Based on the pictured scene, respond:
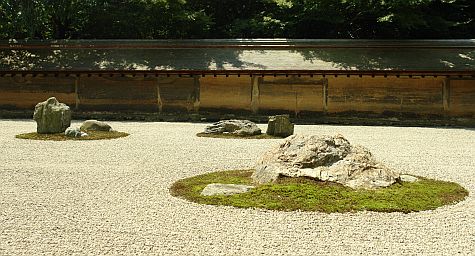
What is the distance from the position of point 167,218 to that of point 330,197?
2.78 metres

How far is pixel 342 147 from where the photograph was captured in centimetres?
966

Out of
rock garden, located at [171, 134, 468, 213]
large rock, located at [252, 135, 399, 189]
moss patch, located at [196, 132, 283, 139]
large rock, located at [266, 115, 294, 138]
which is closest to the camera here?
rock garden, located at [171, 134, 468, 213]

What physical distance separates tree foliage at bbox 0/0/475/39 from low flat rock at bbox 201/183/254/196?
64.2 ft

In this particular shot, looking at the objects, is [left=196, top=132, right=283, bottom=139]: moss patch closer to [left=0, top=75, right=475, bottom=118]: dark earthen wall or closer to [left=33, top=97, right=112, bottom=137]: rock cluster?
[left=33, top=97, right=112, bottom=137]: rock cluster

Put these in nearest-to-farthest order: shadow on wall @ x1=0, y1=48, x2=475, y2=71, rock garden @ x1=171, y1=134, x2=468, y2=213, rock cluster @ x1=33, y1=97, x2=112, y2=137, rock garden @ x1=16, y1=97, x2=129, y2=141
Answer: rock garden @ x1=171, y1=134, x2=468, y2=213, rock garden @ x1=16, y1=97, x2=129, y2=141, rock cluster @ x1=33, y1=97, x2=112, y2=137, shadow on wall @ x1=0, y1=48, x2=475, y2=71

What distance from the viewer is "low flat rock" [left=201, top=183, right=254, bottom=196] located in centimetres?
889

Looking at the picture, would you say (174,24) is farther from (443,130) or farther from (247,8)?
(443,130)

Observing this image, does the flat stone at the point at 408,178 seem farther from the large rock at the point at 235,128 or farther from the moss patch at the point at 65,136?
the moss patch at the point at 65,136

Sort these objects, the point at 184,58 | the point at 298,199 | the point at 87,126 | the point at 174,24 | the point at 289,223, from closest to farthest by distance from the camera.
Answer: the point at 289,223, the point at 298,199, the point at 87,126, the point at 184,58, the point at 174,24

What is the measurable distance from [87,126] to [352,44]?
13.5m

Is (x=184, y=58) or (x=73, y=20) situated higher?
(x=73, y=20)

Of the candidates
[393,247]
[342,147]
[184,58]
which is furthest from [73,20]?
[393,247]

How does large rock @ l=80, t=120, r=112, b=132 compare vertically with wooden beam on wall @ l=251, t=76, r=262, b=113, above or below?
below

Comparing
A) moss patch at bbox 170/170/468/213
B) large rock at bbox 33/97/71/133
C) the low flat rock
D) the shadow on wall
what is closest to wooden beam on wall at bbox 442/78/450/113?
the shadow on wall
